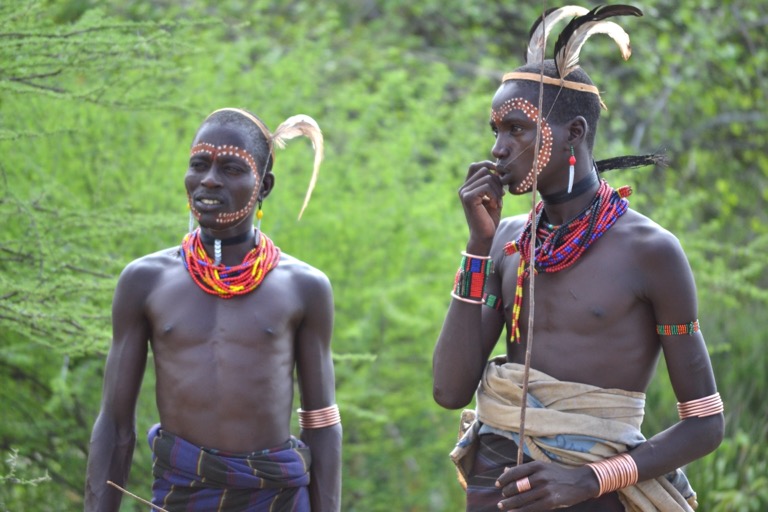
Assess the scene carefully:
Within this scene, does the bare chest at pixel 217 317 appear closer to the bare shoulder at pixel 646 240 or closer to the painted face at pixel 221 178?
the painted face at pixel 221 178

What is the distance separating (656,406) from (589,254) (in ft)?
13.2

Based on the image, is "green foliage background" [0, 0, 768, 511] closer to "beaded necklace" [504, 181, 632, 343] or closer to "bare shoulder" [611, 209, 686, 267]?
"beaded necklace" [504, 181, 632, 343]

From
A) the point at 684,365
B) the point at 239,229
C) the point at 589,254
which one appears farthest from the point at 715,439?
the point at 239,229

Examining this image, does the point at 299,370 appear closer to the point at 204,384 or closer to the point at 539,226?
the point at 204,384

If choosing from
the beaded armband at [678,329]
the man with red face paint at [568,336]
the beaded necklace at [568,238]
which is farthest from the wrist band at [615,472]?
Answer: the beaded necklace at [568,238]

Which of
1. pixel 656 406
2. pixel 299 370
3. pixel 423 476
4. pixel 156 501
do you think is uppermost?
pixel 299 370

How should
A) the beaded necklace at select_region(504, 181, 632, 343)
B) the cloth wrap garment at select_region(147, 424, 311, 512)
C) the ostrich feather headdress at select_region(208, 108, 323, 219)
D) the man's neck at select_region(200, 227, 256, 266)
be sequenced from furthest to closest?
the ostrich feather headdress at select_region(208, 108, 323, 219)
the man's neck at select_region(200, 227, 256, 266)
the cloth wrap garment at select_region(147, 424, 311, 512)
the beaded necklace at select_region(504, 181, 632, 343)

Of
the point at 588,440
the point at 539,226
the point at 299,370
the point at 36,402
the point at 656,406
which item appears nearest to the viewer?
the point at 588,440

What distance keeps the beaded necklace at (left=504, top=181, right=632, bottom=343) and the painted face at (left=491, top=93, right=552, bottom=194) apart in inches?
4.5

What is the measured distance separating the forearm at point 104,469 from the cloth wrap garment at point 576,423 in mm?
1175

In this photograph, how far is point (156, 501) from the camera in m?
3.75

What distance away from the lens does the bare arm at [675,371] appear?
11.0 feet

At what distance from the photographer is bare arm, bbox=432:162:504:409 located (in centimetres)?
353

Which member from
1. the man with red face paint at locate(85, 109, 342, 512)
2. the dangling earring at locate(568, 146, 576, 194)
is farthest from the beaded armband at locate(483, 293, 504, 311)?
the man with red face paint at locate(85, 109, 342, 512)
